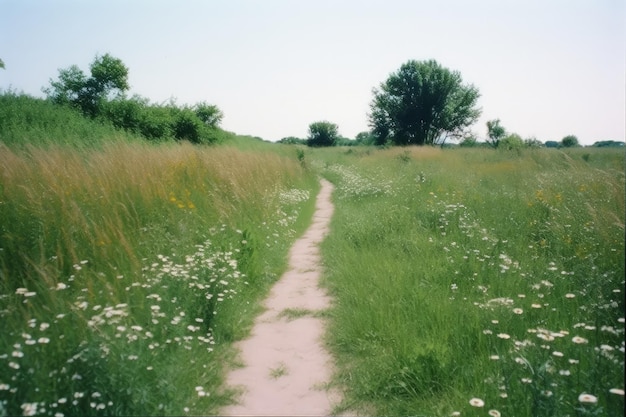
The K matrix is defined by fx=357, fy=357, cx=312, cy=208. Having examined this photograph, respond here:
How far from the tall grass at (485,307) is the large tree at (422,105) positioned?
106ft

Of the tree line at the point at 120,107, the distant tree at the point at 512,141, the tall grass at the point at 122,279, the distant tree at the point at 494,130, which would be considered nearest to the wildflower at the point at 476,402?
the tall grass at the point at 122,279

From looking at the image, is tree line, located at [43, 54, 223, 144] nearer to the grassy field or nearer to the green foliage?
the green foliage

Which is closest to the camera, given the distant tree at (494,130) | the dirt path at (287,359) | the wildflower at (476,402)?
the wildflower at (476,402)

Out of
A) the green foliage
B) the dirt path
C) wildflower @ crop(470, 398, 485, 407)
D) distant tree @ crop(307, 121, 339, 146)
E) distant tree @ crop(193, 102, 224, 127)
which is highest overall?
distant tree @ crop(307, 121, 339, 146)

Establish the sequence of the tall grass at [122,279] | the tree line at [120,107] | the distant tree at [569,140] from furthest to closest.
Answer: the distant tree at [569,140]
the tree line at [120,107]
the tall grass at [122,279]

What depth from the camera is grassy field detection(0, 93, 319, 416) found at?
8.24 ft

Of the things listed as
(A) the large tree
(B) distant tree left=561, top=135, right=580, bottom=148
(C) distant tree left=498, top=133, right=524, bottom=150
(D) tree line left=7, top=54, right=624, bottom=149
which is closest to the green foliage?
(D) tree line left=7, top=54, right=624, bottom=149

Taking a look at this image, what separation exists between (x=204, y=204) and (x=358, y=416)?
17.5 feet

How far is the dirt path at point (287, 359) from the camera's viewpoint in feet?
9.77

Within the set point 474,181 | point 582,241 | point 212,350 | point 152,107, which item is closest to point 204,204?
point 212,350

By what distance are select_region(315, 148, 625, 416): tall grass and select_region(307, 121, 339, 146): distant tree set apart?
193 feet

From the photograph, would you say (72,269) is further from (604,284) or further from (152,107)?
(152,107)

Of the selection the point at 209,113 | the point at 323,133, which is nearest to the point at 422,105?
the point at 209,113

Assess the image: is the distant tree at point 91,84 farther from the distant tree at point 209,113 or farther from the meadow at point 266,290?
the meadow at point 266,290
